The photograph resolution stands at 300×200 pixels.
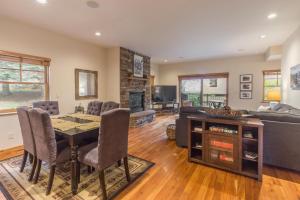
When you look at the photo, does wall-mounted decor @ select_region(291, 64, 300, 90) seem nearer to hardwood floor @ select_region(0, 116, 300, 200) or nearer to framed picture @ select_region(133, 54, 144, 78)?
hardwood floor @ select_region(0, 116, 300, 200)

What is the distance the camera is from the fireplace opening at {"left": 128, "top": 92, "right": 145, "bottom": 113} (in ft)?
20.0

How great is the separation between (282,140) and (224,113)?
0.94 meters

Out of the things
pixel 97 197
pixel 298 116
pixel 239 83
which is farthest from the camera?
pixel 239 83

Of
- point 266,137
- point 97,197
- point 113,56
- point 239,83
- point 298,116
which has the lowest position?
point 97,197

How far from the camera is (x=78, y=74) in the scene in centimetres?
474

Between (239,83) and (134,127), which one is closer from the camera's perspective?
(134,127)

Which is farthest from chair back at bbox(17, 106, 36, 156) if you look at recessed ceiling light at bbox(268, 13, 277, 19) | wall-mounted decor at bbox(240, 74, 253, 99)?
wall-mounted decor at bbox(240, 74, 253, 99)

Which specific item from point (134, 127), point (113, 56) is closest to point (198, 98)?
point (134, 127)

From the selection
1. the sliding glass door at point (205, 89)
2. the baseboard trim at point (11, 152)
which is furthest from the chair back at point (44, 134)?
the sliding glass door at point (205, 89)

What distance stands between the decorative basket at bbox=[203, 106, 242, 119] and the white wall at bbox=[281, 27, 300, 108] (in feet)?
8.07

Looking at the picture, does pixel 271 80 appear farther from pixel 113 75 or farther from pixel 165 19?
pixel 113 75

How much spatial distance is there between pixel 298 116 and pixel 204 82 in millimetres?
5582

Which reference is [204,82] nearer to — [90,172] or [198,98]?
[198,98]

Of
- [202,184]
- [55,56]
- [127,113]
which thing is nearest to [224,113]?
[202,184]
